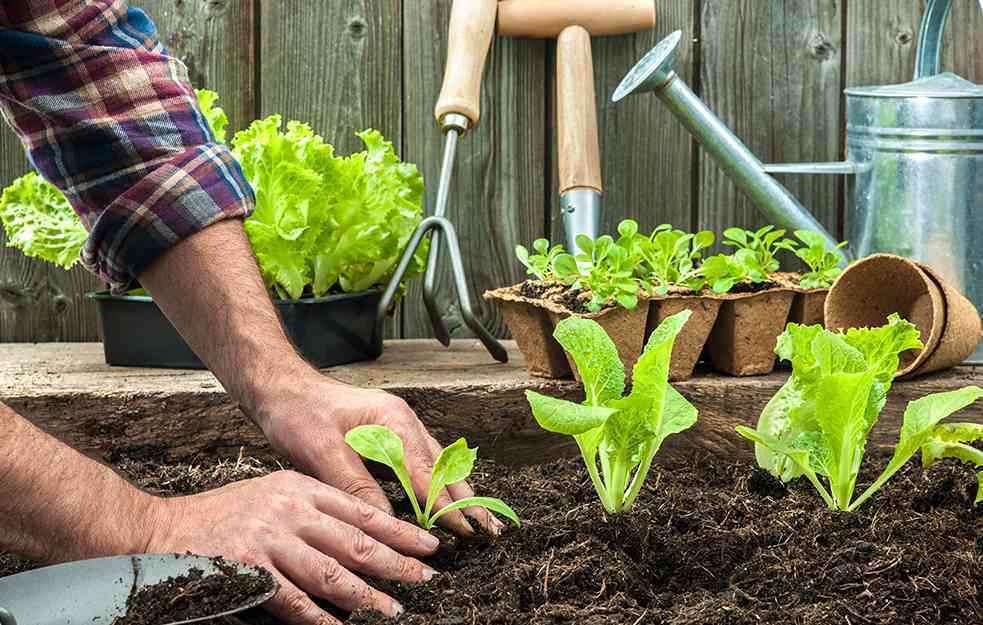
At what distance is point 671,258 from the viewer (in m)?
1.59

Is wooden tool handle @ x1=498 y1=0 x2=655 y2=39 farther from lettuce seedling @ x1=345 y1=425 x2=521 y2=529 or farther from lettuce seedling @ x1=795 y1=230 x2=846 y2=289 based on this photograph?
lettuce seedling @ x1=345 y1=425 x2=521 y2=529

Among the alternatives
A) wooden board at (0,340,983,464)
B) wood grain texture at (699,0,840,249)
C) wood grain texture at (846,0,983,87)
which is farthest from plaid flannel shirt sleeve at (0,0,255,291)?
wood grain texture at (846,0,983,87)

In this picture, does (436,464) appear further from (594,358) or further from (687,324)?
(687,324)

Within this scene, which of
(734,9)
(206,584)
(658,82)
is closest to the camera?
(206,584)

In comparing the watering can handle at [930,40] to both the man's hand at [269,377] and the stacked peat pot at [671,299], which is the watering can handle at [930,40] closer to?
the stacked peat pot at [671,299]

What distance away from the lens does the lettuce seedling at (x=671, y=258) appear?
5.09 feet

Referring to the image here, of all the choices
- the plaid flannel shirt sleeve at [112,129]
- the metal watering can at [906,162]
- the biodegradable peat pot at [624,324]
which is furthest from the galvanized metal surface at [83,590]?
the metal watering can at [906,162]

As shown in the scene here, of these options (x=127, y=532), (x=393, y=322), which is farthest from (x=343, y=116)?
(x=127, y=532)

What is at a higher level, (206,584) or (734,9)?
(734,9)

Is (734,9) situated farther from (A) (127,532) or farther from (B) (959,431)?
(A) (127,532)

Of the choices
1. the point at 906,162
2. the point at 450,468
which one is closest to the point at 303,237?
the point at 450,468

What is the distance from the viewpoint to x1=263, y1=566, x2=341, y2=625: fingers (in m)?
0.89

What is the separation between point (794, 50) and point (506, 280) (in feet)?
2.13

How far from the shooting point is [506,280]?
2.15 metres
